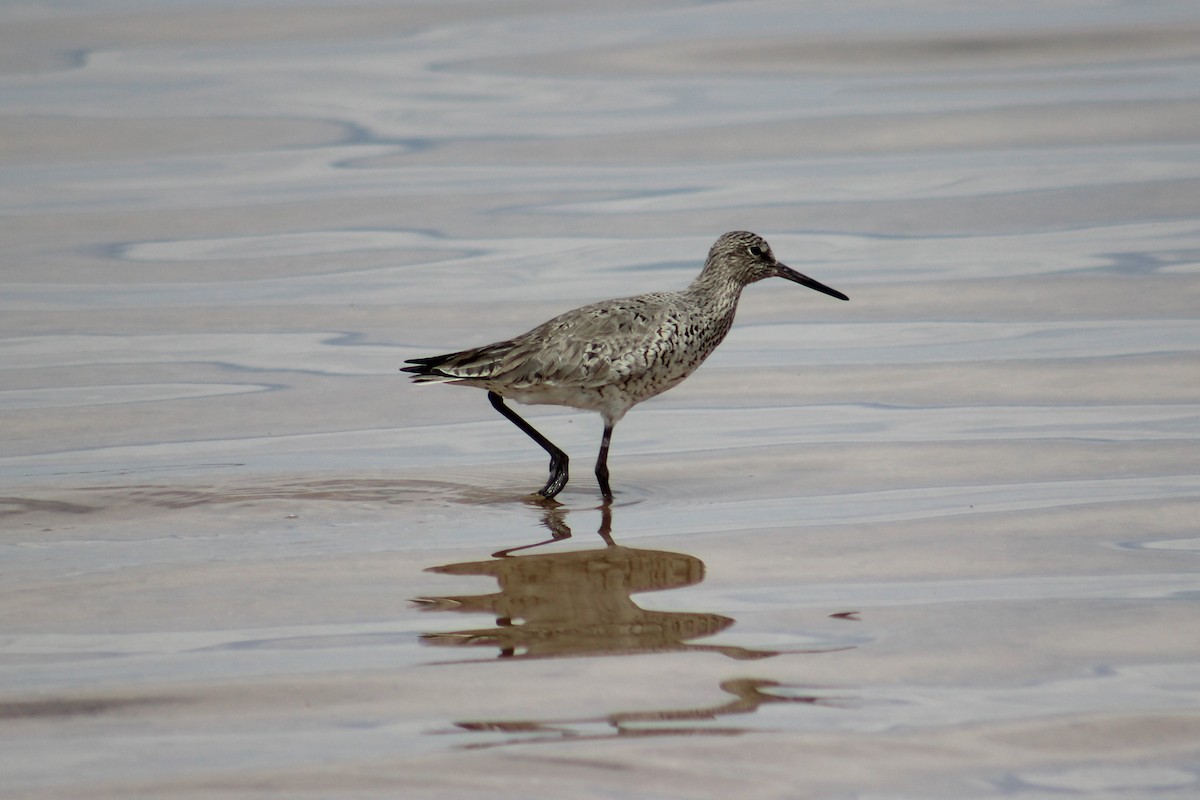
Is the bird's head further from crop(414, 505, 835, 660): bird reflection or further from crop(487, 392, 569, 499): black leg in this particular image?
crop(414, 505, 835, 660): bird reflection

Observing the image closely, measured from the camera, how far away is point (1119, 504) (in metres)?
8.25

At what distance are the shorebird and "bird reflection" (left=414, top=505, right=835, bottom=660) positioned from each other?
3.60 feet

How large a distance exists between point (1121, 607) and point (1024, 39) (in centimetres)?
1508

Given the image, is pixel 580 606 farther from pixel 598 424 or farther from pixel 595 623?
pixel 598 424

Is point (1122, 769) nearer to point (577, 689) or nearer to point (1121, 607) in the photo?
point (1121, 607)

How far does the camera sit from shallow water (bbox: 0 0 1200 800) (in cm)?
591

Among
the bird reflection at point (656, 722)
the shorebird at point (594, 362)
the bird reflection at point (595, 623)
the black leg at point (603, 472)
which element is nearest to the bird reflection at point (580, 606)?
the bird reflection at point (595, 623)

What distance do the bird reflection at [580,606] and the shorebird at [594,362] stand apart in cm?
110

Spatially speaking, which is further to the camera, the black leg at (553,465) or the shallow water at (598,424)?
the black leg at (553,465)

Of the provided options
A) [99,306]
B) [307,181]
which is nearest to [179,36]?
[307,181]

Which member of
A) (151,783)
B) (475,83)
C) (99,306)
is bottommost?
(151,783)

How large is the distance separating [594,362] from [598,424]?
166 cm

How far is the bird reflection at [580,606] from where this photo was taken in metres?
6.63

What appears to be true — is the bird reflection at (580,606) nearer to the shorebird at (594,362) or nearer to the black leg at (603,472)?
the black leg at (603,472)
